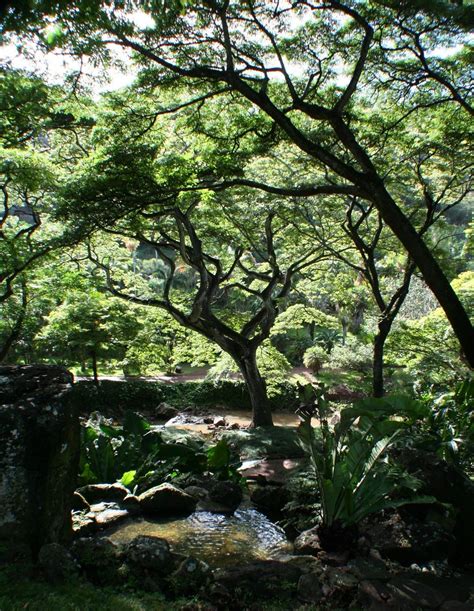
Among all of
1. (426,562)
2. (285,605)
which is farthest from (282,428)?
(285,605)

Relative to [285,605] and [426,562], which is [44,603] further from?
[426,562]

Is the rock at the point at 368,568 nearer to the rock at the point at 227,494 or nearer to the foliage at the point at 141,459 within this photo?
the rock at the point at 227,494

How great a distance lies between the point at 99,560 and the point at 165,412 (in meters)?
12.3

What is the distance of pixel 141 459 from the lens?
655cm

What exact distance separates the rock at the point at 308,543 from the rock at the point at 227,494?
4.42ft

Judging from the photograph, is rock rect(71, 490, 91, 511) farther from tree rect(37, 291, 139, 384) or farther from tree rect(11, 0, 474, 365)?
tree rect(37, 291, 139, 384)

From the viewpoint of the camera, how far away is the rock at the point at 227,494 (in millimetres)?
5895

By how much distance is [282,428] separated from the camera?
10539 millimetres

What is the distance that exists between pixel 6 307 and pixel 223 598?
10650 mm

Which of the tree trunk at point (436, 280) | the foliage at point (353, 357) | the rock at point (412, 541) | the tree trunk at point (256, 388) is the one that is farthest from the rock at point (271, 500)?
the foliage at point (353, 357)

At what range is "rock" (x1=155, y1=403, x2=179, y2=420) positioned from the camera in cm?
1573

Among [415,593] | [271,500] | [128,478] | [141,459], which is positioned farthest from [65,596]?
[141,459]

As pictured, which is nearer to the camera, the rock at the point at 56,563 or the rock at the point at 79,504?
the rock at the point at 56,563


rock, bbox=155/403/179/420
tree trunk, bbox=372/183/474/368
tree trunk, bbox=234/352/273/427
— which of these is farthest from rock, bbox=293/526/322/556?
rock, bbox=155/403/179/420
